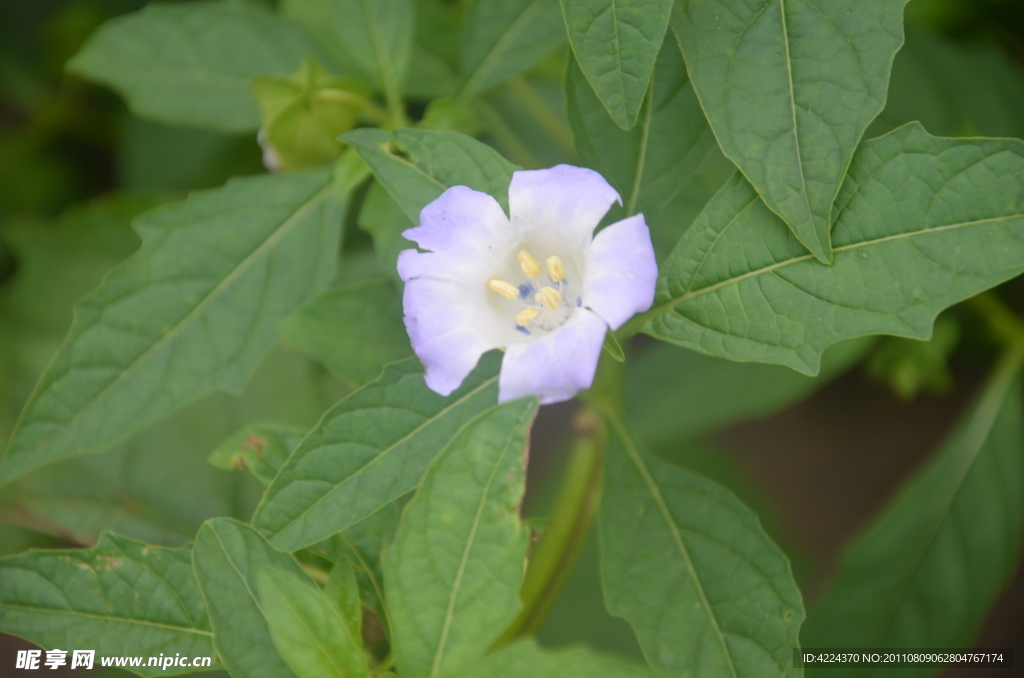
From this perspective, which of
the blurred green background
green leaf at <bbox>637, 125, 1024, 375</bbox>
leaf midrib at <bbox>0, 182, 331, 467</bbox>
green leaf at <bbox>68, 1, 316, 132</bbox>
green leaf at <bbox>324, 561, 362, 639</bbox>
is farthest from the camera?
the blurred green background

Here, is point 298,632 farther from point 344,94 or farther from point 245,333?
point 344,94

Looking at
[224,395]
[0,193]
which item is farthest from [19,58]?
[224,395]

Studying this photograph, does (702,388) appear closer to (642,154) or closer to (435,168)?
(642,154)

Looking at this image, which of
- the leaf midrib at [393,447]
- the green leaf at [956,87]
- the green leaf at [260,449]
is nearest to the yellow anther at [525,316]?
the leaf midrib at [393,447]

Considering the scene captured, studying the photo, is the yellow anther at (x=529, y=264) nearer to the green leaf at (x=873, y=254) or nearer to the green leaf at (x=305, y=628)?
the green leaf at (x=873, y=254)

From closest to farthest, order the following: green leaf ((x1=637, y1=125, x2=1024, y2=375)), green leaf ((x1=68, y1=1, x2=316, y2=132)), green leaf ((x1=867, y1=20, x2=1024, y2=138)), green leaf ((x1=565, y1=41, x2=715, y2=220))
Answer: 1. green leaf ((x1=637, y1=125, x2=1024, y2=375))
2. green leaf ((x1=565, y1=41, x2=715, y2=220))
3. green leaf ((x1=68, y1=1, x2=316, y2=132))
4. green leaf ((x1=867, y1=20, x2=1024, y2=138))

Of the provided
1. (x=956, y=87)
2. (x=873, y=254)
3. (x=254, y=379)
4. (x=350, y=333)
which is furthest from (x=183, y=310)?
(x=956, y=87)

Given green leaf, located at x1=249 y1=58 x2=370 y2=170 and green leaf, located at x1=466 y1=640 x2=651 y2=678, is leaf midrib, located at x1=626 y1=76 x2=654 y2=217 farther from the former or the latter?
green leaf, located at x1=466 y1=640 x2=651 y2=678

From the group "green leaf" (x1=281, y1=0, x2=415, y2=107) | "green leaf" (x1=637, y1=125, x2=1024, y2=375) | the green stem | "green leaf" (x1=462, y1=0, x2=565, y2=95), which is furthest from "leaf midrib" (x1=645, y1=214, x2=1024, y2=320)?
"green leaf" (x1=281, y1=0, x2=415, y2=107)
